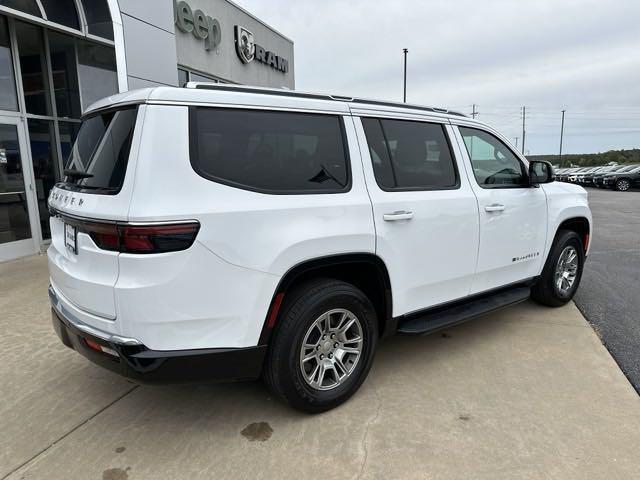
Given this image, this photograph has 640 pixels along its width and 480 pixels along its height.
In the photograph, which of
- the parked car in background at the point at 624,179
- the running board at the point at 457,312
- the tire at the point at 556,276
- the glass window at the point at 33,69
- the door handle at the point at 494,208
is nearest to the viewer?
the running board at the point at 457,312

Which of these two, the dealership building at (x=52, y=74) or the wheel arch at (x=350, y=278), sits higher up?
the dealership building at (x=52, y=74)

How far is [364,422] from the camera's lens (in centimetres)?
286

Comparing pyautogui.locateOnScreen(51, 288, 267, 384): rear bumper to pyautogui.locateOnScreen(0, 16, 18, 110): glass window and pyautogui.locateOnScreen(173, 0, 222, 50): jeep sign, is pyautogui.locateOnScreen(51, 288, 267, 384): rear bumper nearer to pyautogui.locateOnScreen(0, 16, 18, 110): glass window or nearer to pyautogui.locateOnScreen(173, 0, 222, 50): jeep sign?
pyautogui.locateOnScreen(0, 16, 18, 110): glass window

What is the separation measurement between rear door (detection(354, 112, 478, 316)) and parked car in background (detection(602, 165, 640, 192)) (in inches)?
1000

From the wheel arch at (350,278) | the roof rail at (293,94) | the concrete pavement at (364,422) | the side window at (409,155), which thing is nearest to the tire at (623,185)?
the concrete pavement at (364,422)

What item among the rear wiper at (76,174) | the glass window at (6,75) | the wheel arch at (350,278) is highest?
the glass window at (6,75)

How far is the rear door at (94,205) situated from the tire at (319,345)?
0.94m

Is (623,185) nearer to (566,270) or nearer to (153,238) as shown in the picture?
(566,270)

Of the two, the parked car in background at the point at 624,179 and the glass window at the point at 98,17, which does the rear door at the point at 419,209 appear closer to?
the glass window at the point at 98,17

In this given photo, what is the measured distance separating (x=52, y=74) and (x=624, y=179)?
26190mm

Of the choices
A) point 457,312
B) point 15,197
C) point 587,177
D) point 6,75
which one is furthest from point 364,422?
point 587,177

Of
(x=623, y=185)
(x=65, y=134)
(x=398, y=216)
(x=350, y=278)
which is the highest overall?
(x=65, y=134)

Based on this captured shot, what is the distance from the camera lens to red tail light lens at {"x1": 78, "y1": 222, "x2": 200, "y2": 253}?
85.6 inches

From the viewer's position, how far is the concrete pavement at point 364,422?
2.46m
